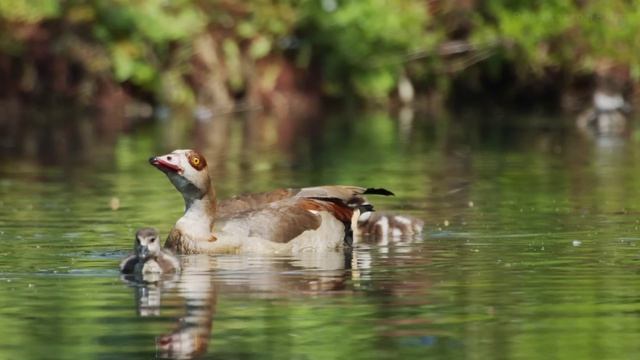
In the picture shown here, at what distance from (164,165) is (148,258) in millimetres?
1632

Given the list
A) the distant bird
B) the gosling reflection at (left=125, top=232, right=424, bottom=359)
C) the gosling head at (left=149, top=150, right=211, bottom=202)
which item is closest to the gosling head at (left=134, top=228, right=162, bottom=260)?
the distant bird

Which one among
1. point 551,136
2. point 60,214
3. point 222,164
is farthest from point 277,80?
point 60,214

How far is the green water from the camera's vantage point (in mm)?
11117

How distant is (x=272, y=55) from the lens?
47.2 metres

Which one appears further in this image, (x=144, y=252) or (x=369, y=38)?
(x=369, y=38)

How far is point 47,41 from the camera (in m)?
45.6

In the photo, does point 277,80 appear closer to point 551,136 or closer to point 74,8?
point 74,8

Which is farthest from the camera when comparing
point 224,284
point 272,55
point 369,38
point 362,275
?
point 272,55

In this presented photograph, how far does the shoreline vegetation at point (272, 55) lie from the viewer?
45188mm

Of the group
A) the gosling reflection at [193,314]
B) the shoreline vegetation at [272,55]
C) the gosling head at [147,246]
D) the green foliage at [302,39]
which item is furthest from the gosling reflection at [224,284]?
the shoreline vegetation at [272,55]

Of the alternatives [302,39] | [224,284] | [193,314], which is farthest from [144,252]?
[302,39]

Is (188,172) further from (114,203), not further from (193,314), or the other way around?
(114,203)

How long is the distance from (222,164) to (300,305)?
15.3m

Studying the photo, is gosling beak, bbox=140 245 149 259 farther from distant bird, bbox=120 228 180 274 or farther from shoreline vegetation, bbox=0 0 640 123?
shoreline vegetation, bbox=0 0 640 123
